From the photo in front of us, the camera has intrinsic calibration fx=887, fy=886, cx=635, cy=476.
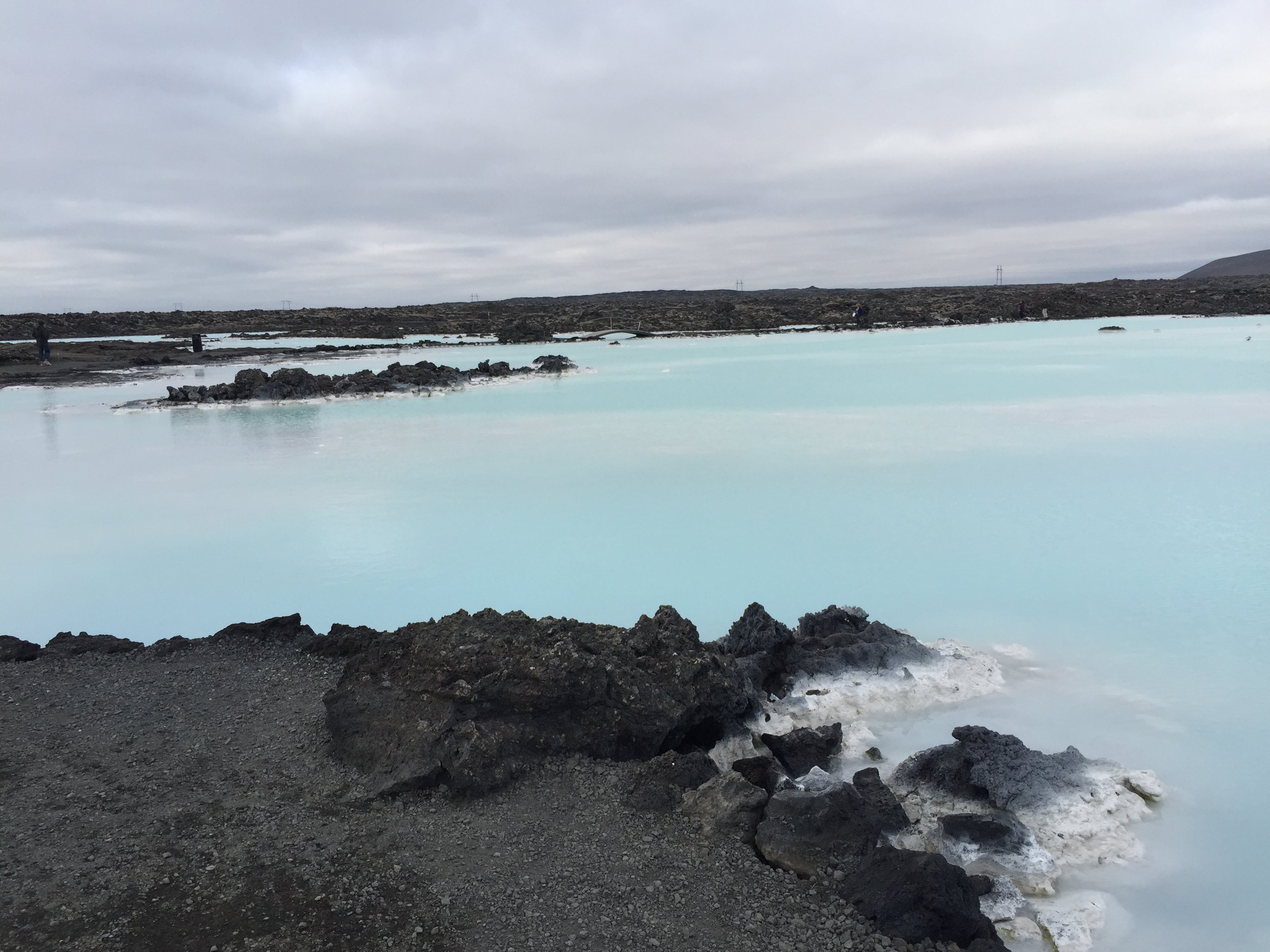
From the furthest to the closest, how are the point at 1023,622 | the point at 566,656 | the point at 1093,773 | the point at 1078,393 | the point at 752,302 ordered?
the point at 752,302
the point at 1078,393
the point at 1023,622
the point at 566,656
the point at 1093,773

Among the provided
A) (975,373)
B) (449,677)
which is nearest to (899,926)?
(449,677)

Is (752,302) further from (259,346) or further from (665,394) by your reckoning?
(665,394)

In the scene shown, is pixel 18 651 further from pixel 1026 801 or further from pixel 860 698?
pixel 1026 801

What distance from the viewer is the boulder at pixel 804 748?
3.27 m

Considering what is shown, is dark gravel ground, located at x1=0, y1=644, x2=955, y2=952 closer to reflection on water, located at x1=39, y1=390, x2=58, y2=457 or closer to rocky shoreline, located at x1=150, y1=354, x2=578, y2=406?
reflection on water, located at x1=39, y1=390, x2=58, y2=457

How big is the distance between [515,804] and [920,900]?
1294 mm

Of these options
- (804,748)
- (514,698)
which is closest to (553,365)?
(514,698)

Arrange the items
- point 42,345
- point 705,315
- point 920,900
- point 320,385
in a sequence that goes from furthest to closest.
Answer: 1. point 705,315
2. point 42,345
3. point 320,385
4. point 920,900

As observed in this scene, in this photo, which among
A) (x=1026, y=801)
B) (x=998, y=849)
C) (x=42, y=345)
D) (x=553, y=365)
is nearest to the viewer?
(x=998, y=849)

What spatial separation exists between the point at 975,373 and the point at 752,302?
148ft

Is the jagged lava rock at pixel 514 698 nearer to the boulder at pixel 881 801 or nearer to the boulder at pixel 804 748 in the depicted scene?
the boulder at pixel 804 748

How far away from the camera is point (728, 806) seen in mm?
2775

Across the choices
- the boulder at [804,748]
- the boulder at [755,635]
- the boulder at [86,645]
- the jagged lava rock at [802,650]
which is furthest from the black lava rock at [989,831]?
the boulder at [86,645]

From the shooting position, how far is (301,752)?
324cm
